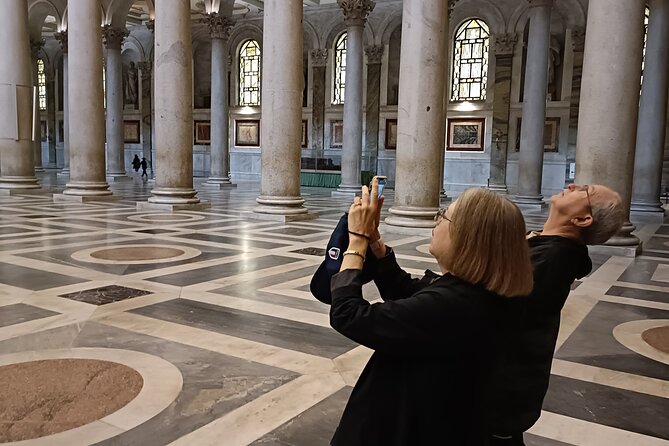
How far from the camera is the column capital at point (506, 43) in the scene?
2589cm

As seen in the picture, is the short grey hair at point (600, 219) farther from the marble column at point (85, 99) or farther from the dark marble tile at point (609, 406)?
the marble column at point (85, 99)

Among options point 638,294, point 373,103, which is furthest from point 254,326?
point 373,103

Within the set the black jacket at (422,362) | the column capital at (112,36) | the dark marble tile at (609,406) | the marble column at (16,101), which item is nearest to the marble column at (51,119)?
the column capital at (112,36)

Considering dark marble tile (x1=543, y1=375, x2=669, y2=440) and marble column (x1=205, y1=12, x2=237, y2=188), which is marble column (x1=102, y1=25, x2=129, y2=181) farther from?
dark marble tile (x1=543, y1=375, x2=669, y2=440)

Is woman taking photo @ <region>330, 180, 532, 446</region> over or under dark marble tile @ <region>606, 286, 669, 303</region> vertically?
over

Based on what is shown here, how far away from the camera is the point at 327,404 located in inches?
A: 131

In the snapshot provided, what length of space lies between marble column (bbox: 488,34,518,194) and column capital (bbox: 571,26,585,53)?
7.54ft

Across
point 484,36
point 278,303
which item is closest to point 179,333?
point 278,303

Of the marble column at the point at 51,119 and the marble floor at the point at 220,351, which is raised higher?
the marble column at the point at 51,119

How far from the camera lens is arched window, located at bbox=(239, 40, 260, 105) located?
32812 millimetres

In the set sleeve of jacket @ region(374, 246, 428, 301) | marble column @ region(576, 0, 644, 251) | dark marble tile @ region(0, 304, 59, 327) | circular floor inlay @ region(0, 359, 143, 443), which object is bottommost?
dark marble tile @ region(0, 304, 59, 327)

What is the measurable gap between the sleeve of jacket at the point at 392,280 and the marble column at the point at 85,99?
1488cm

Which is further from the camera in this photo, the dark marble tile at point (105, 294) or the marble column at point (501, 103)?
the marble column at point (501, 103)

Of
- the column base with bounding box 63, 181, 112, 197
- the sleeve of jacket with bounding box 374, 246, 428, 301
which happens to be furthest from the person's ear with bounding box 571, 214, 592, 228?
the column base with bounding box 63, 181, 112, 197
